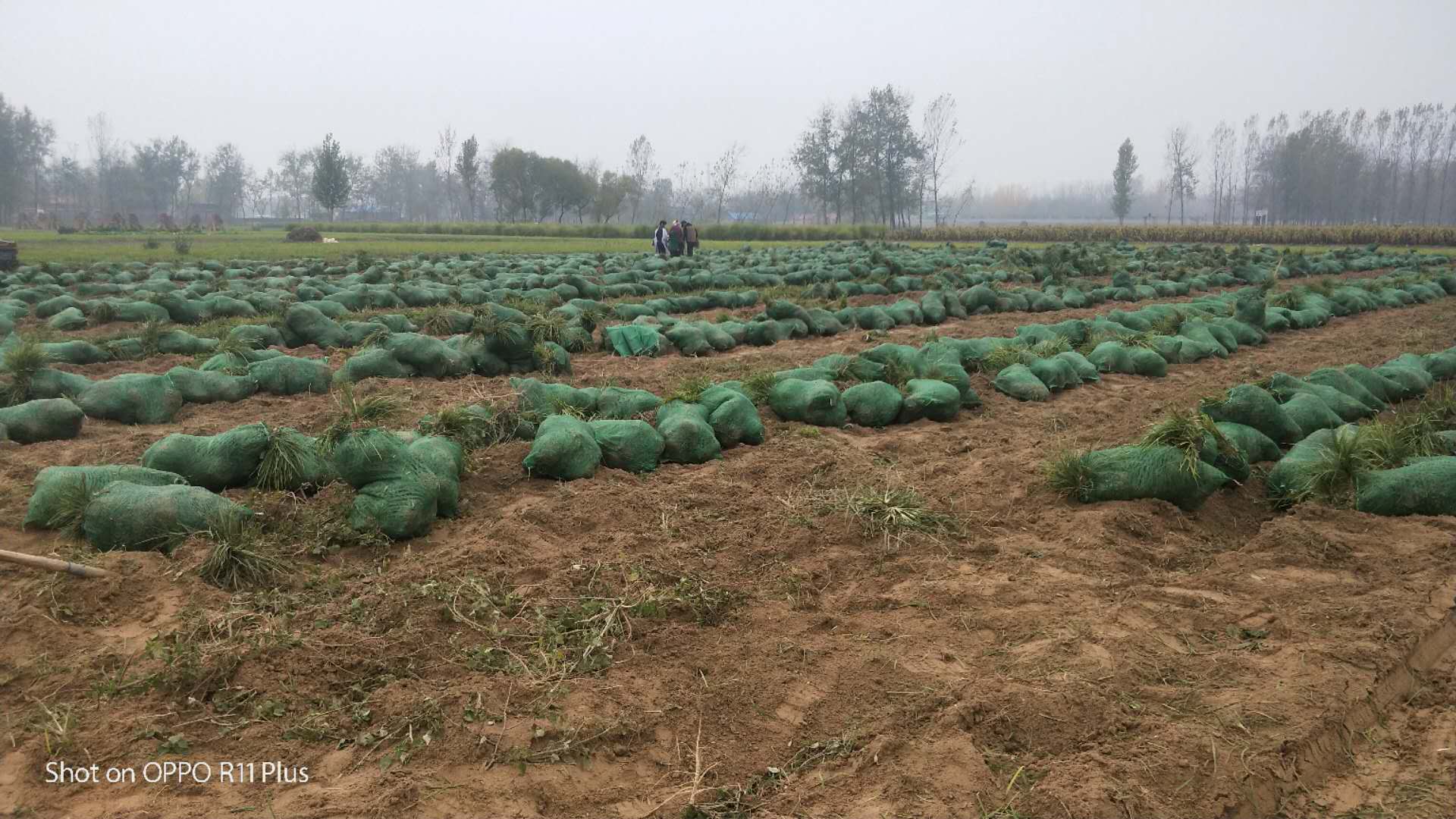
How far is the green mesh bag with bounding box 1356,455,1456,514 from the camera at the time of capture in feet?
16.3

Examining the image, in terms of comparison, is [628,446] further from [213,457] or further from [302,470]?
[213,457]

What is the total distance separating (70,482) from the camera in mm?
4258

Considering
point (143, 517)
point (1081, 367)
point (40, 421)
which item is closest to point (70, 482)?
point (143, 517)

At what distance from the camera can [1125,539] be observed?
4.72 meters

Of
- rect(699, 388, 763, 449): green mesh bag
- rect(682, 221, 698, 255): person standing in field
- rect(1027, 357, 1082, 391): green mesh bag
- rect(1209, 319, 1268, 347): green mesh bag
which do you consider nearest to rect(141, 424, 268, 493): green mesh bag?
rect(699, 388, 763, 449): green mesh bag

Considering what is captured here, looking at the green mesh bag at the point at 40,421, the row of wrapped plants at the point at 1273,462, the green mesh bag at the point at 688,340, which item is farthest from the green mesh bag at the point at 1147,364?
the green mesh bag at the point at 40,421

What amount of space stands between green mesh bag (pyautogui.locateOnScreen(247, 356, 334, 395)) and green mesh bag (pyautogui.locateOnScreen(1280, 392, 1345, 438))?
777 centimetres

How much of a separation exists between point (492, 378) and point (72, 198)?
93628 millimetres

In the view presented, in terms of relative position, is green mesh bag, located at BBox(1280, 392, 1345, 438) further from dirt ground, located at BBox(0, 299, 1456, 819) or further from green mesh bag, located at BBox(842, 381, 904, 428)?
green mesh bag, located at BBox(842, 381, 904, 428)

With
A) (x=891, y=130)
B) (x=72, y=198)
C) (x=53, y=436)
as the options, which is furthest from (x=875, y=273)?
(x=72, y=198)

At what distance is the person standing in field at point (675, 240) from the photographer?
82.2ft

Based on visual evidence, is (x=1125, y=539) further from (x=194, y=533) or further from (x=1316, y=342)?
(x=1316, y=342)

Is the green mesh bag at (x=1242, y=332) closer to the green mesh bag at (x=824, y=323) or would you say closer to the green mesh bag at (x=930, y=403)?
the green mesh bag at (x=824, y=323)

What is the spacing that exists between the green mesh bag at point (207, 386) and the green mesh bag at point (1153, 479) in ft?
21.5
